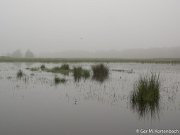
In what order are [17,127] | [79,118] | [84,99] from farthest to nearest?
[84,99] < [79,118] < [17,127]

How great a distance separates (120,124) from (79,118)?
1.57 meters

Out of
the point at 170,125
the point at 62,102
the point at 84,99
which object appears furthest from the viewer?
the point at 84,99

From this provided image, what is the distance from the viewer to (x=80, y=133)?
7.81m

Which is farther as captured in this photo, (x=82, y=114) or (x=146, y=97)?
(x=146, y=97)

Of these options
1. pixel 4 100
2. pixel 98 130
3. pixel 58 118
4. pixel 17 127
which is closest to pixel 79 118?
pixel 58 118

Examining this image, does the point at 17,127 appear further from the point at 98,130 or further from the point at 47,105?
the point at 47,105

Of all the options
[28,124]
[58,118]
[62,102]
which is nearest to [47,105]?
[62,102]

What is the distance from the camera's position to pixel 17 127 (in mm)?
8219

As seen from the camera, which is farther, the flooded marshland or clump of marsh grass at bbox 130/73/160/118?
clump of marsh grass at bbox 130/73/160/118

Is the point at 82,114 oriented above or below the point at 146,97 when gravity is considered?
below

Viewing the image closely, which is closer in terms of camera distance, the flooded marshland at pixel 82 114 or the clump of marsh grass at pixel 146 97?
the flooded marshland at pixel 82 114

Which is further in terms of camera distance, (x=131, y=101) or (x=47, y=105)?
(x=131, y=101)

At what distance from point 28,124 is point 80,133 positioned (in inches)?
75.3

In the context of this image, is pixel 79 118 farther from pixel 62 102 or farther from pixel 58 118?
pixel 62 102
